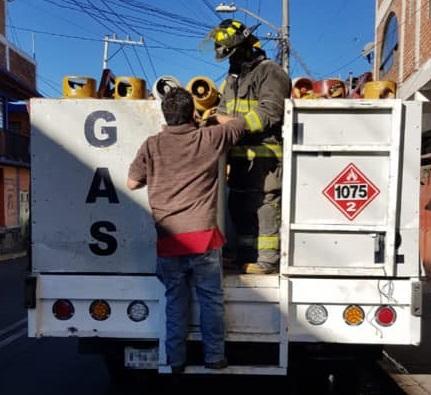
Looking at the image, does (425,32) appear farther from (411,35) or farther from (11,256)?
(11,256)

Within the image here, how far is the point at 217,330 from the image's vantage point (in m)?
3.84

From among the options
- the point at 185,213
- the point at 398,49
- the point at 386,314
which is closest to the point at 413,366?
the point at 386,314

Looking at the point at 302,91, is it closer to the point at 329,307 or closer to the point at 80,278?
the point at 329,307

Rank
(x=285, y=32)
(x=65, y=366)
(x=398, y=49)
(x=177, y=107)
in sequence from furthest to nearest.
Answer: (x=285, y=32)
(x=398, y=49)
(x=65, y=366)
(x=177, y=107)

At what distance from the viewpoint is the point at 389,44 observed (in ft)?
57.4

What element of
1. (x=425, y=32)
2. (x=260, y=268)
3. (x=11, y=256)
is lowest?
(x=11, y=256)

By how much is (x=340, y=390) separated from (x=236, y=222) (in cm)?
166

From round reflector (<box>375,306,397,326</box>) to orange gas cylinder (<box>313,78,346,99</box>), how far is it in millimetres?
1546

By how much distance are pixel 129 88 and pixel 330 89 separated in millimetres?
1443

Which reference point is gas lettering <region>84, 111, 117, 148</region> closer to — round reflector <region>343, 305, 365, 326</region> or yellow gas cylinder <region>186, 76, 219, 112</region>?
yellow gas cylinder <region>186, 76, 219, 112</region>

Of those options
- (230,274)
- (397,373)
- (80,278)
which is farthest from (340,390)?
(80,278)

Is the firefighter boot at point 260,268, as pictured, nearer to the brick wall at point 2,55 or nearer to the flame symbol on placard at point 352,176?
the flame symbol on placard at point 352,176

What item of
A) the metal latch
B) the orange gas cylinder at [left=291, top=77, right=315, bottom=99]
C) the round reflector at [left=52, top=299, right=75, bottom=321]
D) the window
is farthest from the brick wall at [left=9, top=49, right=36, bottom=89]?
the metal latch

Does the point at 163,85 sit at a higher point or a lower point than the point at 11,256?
higher
